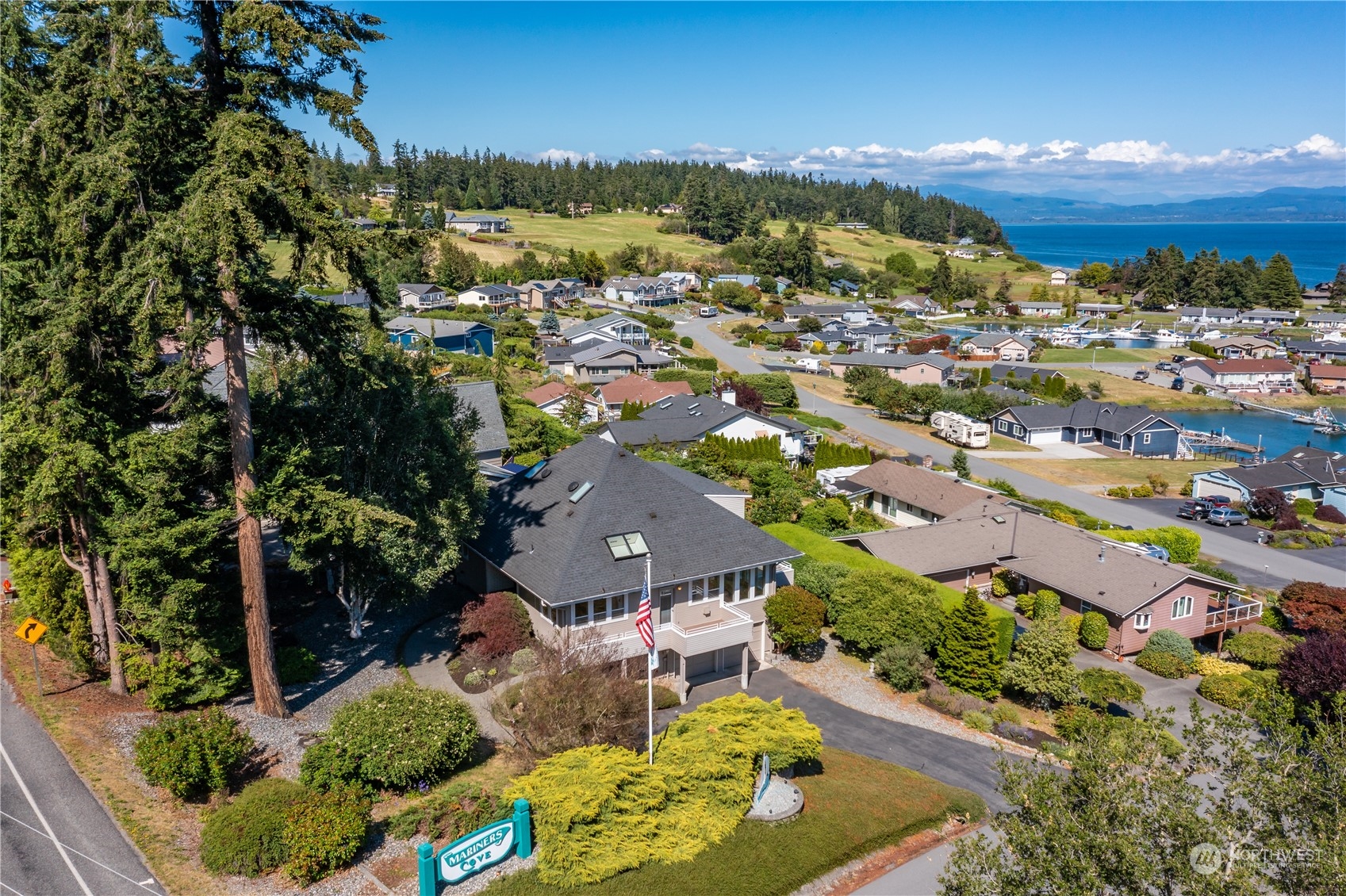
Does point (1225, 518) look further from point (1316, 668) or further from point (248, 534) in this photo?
point (248, 534)

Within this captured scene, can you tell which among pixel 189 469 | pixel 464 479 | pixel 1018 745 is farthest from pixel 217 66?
pixel 1018 745

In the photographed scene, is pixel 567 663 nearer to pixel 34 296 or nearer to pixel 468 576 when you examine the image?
pixel 468 576

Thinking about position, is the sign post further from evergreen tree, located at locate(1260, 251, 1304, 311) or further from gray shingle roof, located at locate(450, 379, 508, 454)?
evergreen tree, located at locate(1260, 251, 1304, 311)

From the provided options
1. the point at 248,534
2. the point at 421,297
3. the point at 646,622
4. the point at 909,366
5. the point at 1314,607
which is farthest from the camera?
the point at 421,297

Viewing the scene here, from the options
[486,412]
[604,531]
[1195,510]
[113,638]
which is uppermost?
[604,531]

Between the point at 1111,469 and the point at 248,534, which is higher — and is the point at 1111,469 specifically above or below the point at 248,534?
below

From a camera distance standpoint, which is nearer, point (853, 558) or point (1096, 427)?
point (853, 558)

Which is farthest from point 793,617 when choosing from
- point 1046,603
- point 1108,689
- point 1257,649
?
point 1257,649
